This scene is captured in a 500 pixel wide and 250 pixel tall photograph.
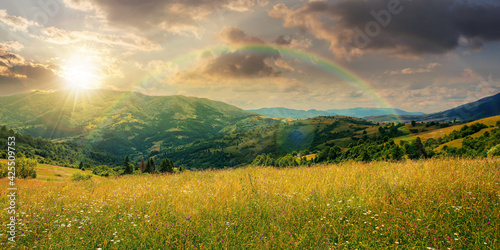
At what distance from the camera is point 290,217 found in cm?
575

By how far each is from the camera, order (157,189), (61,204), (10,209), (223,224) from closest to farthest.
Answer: (223,224) < (10,209) < (61,204) < (157,189)

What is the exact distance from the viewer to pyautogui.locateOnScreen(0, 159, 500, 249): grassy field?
4648mm

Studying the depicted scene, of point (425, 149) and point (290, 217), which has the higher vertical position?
point (290, 217)

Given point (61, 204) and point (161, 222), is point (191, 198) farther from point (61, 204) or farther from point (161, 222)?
point (61, 204)

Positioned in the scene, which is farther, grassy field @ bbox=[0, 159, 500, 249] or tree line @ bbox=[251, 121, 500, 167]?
tree line @ bbox=[251, 121, 500, 167]

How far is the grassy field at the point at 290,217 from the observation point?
15.3 feet

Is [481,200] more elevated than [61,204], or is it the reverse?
[481,200]

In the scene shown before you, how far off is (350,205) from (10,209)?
10.7m

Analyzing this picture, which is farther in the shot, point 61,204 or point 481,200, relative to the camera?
point 61,204

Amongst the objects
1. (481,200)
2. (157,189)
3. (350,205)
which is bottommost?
(157,189)

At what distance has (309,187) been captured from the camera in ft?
25.4

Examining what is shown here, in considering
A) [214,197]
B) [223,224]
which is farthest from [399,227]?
[214,197]

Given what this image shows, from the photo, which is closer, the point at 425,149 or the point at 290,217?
the point at 290,217

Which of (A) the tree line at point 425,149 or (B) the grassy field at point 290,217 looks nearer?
(B) the grassy field at point 290,217
